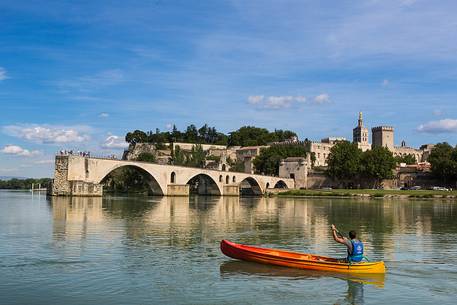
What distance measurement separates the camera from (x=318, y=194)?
95.8m

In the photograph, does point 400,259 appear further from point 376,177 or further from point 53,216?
point 376,177

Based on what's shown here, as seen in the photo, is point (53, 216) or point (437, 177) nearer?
point (53, 216)

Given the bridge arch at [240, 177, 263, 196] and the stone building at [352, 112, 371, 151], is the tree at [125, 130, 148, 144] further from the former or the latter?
the stone building at [352, 112, 371, 151]

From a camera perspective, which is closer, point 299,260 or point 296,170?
point 299,260

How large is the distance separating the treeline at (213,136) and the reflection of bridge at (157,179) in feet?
133

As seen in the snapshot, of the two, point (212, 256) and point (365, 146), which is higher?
point (365, 146)

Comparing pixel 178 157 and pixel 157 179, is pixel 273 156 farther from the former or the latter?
pixel 157 179

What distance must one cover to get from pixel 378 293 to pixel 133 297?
7.27 metres

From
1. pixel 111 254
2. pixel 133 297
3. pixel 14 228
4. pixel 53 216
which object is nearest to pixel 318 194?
pixel 53 216

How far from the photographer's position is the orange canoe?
1903cm

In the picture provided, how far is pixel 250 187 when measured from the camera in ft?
388

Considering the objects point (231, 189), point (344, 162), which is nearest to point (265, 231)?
point (231, 189)

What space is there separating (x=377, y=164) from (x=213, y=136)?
74890 millimetres

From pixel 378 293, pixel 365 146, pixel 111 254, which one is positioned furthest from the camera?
pixel 365 146
